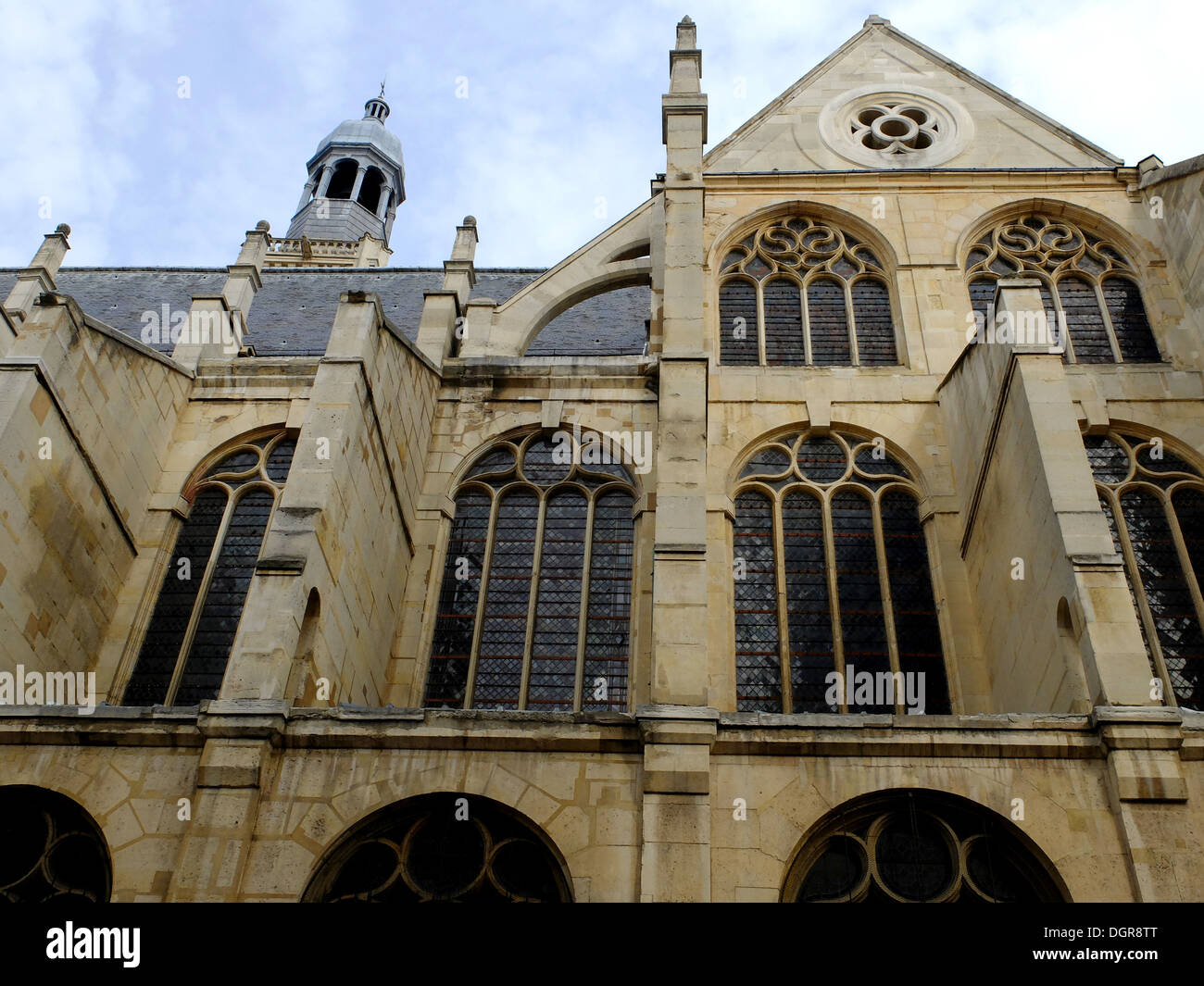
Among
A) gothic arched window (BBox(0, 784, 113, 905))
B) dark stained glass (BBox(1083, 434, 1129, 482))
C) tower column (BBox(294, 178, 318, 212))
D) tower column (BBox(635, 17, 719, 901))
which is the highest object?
tower column (BBox(294, 178, 318, 212))

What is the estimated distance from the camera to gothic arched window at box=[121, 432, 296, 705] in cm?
1267

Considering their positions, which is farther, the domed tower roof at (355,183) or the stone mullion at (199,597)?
the domed tower roof at (355,183)

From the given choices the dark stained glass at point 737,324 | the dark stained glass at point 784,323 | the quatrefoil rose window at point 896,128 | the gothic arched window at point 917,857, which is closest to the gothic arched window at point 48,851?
the gothic arched window at point 917,857

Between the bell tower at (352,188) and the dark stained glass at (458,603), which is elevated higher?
the bell tower at (352,188)

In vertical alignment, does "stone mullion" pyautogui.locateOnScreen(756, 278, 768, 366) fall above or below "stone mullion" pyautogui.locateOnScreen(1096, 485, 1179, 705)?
above

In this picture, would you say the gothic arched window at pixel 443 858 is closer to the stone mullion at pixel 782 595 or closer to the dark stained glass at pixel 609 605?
the dark stained glass at pixel 609 605

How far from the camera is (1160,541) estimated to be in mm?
12789

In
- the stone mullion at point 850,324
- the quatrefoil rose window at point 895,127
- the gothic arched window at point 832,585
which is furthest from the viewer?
the quatrefoil rose window at point 895,127

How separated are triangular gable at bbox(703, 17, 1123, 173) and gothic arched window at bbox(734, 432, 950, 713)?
5606mm

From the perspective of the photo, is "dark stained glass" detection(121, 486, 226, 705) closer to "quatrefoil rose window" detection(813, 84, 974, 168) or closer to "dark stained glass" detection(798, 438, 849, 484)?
"dark stained glass" detection(798, 438, 849, 484)

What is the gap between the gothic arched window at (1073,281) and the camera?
15367mm

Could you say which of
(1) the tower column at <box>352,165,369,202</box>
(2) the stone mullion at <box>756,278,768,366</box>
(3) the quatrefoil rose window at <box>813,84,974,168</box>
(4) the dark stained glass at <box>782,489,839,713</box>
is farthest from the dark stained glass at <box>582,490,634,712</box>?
(1) the tower column at <box>352,165,369,202</box>

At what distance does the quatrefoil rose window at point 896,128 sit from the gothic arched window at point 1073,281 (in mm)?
2355
